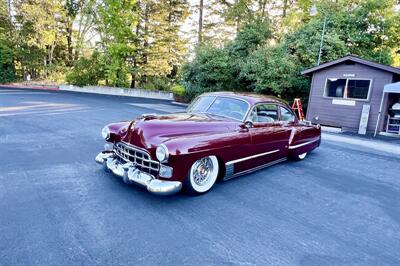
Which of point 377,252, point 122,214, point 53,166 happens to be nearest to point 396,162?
point 377,252

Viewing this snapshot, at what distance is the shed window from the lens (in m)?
11.2

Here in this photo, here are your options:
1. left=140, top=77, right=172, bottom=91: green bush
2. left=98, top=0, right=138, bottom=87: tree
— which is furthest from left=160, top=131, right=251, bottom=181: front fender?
left=140, top=77, right=172, bottom=91: green bush

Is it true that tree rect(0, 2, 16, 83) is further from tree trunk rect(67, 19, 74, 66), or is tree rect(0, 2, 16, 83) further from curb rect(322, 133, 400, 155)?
curb rect(322, 133, 400, 155)

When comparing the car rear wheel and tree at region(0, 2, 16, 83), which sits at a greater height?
tree at region(0, 2, 16, 83)

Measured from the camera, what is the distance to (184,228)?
2930 mm

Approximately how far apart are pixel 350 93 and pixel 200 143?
1063 cm

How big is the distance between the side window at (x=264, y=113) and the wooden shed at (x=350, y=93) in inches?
315

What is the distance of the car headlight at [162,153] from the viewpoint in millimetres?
3271

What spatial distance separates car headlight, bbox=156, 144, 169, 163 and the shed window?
35.9 feet

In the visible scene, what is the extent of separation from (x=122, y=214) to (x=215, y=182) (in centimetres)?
162

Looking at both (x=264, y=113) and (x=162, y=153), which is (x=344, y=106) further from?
(x=162, y=153)

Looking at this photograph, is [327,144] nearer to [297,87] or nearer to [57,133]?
[297,87]

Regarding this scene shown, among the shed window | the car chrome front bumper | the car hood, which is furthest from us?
the shed window

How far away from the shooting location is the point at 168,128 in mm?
3672
